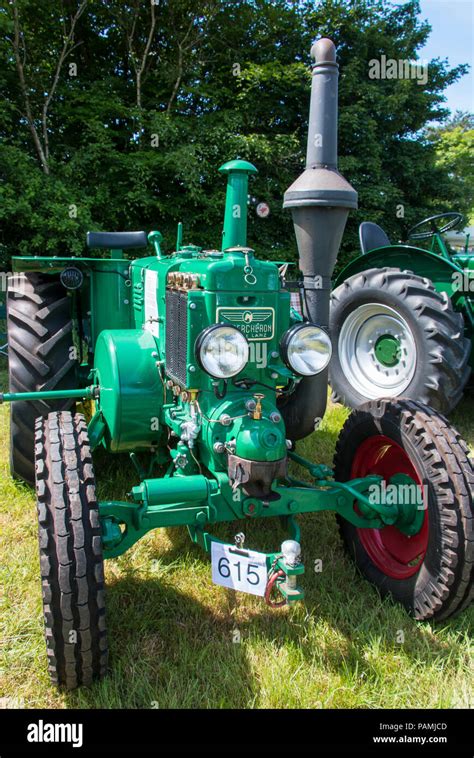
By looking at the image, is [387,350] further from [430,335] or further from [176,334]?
[176,334]

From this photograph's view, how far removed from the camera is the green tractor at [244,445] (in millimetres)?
1988

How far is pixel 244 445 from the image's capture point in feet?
7.14

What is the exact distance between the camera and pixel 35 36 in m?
9.46

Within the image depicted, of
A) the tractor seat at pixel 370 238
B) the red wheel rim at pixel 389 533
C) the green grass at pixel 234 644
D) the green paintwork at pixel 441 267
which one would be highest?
the tractor seat at pixel 370 238

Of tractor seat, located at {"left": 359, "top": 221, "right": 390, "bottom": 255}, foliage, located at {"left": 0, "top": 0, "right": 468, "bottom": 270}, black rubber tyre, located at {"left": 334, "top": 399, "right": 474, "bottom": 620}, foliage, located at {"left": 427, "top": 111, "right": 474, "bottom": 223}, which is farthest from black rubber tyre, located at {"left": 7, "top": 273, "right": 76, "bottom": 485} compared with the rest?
foliage, located at {"left": 427, "top": 111, "right": 474, "bottom": 223}

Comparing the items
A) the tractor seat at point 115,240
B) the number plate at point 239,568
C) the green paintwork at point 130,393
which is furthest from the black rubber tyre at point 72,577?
the tractor seat at point 115,240

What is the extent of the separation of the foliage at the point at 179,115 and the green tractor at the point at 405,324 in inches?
200

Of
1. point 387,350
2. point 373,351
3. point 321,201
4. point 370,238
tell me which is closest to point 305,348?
point 321,201

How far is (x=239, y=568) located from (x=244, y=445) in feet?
1.47

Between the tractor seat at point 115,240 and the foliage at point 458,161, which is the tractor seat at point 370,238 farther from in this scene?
the foliage at point 458,161

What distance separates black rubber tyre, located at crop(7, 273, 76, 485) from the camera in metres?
3.37

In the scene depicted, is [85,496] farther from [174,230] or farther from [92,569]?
[174,230]

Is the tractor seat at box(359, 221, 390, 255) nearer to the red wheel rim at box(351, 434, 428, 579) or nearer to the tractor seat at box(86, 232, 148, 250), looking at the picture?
the tractor seat at box(86, 232, 148, 250)

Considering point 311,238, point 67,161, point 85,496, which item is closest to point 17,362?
point 85,496
